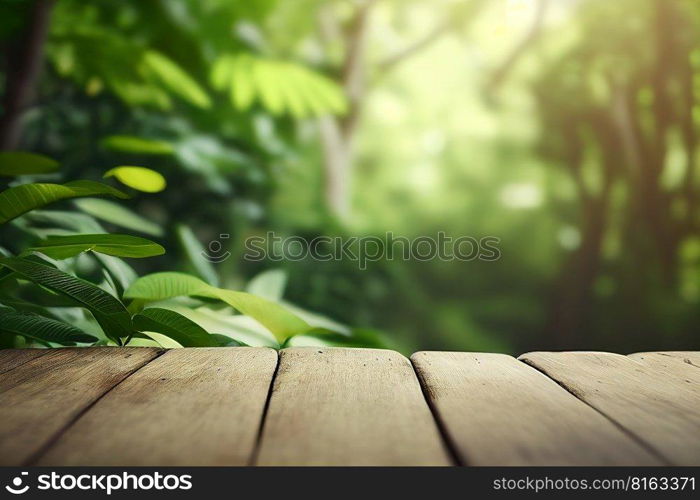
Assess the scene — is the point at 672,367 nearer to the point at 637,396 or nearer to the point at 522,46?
the point at 637,396

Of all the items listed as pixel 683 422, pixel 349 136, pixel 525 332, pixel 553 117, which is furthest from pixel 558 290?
pixel 683 422

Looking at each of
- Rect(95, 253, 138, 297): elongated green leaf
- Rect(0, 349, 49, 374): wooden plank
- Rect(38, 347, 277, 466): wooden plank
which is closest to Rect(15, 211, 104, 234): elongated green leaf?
Rect(95, 253, 138, 297): elongated green leaf

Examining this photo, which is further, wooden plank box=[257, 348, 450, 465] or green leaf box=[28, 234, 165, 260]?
green leaf box=[28, 234, 165, 260]

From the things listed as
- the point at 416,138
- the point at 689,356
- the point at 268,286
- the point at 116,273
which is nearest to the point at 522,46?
the point at 416,138

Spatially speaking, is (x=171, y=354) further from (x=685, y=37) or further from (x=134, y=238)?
(x=685, y=37)

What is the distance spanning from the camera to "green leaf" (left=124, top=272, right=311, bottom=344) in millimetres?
742

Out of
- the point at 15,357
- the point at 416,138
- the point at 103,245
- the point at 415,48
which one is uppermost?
the point at 415,48

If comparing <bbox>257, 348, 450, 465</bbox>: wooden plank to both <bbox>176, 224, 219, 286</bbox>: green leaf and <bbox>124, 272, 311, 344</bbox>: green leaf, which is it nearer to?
<bbox>124, 272, 311, 344</bbox>: green leaf

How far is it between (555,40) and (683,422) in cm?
408

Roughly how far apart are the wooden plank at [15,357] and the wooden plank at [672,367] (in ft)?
2.22

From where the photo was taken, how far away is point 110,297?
2.18 feet

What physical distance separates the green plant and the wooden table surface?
0.06 metres

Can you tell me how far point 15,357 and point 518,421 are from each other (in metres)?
0.51

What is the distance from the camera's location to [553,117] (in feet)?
13.9
